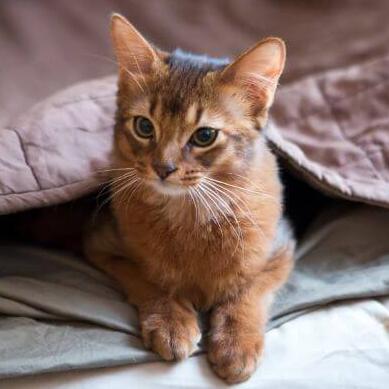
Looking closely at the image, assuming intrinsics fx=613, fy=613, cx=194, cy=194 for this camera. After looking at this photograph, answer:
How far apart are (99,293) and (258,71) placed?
0.59m

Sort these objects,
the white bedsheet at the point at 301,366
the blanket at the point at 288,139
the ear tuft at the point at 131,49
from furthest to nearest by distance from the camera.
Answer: the blanket at the point at 288,139, the ear tuft at the point at 131,49, the white bedsheet at the point at 301,366

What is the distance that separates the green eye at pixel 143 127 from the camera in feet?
4.11

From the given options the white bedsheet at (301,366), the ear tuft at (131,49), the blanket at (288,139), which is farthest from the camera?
the blanket at (288,139)

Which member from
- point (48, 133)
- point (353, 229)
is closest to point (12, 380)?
point (48, 133)

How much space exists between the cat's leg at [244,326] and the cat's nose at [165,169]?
0.34 metres

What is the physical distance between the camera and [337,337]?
4.19ft

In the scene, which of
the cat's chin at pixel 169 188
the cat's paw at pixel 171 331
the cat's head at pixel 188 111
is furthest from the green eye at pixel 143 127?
the cat's paw at pixel 171 331

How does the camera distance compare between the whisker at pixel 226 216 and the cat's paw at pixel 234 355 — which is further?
the whisker at pixel 226 216

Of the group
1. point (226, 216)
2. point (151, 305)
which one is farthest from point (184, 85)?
point (151, 305)

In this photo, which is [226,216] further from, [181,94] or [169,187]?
[181,94]

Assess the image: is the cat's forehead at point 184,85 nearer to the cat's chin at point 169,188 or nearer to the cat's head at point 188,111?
the cat's head at point 188,111

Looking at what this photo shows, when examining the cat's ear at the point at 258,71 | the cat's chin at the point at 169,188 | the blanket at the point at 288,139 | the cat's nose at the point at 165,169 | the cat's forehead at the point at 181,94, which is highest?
the cat's ear at the point at 258,71

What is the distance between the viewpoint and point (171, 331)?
122 centimetres

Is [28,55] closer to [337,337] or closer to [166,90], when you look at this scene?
[166,90]
